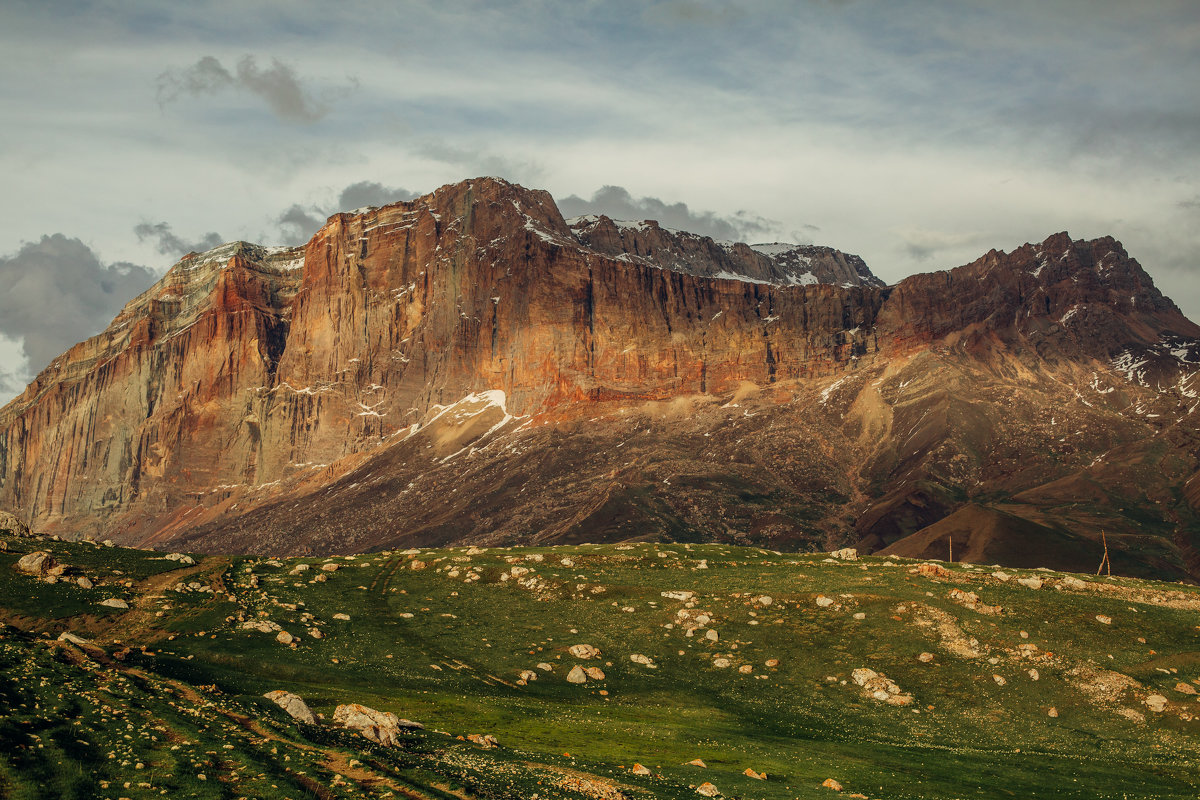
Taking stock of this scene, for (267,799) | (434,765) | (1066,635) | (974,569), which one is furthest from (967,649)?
(267,799)

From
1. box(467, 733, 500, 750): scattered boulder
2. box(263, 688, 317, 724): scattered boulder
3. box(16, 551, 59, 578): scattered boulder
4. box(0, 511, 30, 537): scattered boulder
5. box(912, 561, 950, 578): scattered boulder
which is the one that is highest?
box(912, 561, 950, 578): scattered boulder

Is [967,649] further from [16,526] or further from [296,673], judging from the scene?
[16,526]

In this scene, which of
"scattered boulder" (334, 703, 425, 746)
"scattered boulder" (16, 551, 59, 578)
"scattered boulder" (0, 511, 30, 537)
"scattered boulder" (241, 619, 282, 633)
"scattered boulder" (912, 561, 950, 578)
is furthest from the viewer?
"scattered boulder" (0, 511, 30, 537)

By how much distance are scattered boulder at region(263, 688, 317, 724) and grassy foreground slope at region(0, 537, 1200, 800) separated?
54.3 inches

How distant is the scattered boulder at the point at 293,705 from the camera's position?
184ft

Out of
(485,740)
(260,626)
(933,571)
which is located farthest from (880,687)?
(260,626)

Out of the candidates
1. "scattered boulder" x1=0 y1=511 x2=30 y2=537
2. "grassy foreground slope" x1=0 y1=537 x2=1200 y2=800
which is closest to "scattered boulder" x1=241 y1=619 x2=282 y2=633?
"grassy foreground slope" x1=0 y1=537 x2=1200 y2=800

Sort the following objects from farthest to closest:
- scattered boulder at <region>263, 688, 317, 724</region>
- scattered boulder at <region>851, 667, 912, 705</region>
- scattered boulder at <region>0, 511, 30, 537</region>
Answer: scattered boulder at <region>0, 511, 30, 537</region>
scattered boulder at <region>851, 667, 912, 705</region>
scattered boulder at <region>263, 688, 317, 724</region>

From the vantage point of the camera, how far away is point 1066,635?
291 feet

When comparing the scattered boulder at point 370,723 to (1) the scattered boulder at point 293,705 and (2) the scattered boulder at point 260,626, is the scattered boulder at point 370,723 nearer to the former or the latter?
(1) the scattered boulder at point 293,705

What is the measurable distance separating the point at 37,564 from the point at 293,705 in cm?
4426

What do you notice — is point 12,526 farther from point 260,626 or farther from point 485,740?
point 485,740

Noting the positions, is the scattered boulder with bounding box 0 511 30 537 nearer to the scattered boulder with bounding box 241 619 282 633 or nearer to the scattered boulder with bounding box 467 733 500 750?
the scattered boulder with bounding box 241 619 282 633

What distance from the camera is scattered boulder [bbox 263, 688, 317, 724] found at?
184 ft
